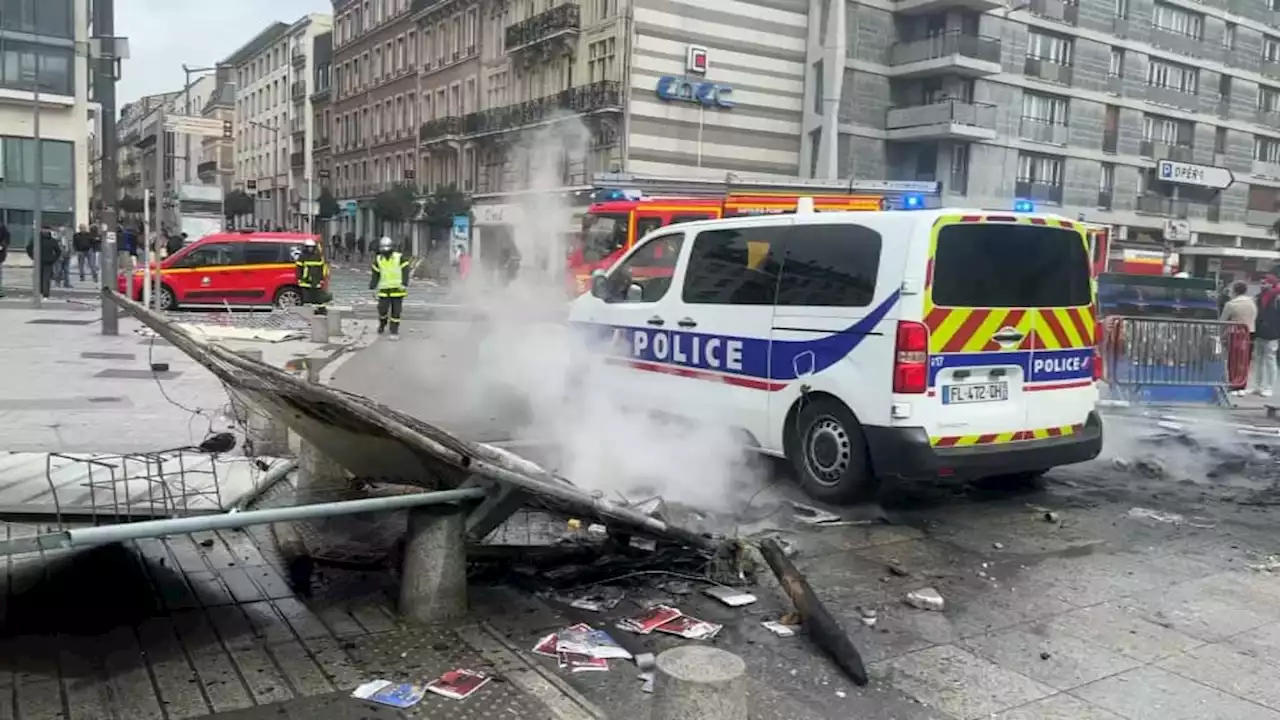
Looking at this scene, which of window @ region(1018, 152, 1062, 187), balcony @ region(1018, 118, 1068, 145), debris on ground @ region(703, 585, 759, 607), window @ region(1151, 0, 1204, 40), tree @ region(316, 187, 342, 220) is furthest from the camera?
tree @ region(316, 187, 342, 220)

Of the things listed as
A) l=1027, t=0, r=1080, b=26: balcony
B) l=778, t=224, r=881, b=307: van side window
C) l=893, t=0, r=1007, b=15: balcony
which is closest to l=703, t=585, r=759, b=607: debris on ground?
l=778, t=224, r=881, b=307: van side window

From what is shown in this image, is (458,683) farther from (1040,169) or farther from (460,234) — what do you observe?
(1040,169)

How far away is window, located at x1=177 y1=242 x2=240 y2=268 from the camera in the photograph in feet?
71.9

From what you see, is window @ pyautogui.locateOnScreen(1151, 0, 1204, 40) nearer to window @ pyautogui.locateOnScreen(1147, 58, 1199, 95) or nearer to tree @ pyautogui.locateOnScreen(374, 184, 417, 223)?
window @ pyautogui.locateOnScreen(1147, 58, 1199, 95)

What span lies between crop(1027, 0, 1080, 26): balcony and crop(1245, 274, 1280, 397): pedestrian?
30031mm

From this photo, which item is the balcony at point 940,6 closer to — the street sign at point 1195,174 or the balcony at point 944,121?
the balcony at point 944,121

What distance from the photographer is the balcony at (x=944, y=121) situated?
38.8m

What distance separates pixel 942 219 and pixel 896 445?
4.48ft

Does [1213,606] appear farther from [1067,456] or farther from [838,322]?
[838,322]

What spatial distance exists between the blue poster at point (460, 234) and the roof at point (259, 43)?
47.7 meters

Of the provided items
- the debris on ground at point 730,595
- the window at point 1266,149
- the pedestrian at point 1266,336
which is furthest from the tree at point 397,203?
the window at point 1266,149

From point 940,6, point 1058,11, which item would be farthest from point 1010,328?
point 1058,11

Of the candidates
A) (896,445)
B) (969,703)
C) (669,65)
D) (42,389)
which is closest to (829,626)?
(969,703)

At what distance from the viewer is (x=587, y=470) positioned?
6.82 meters
